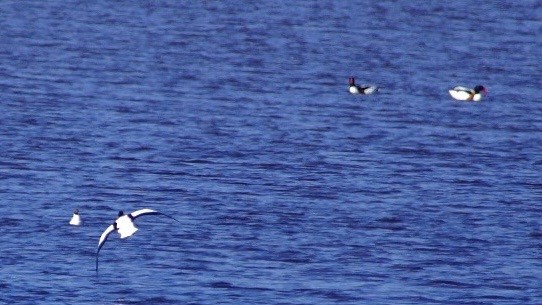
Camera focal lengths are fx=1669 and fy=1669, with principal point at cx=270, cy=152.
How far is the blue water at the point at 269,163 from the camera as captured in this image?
23.2 metres

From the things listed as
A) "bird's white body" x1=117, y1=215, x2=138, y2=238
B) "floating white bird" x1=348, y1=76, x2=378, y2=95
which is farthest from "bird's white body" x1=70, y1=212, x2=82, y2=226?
"floating white bird" x1=348, y1=76, x2=378, y2=95

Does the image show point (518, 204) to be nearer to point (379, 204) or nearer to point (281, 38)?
point (379, 204)

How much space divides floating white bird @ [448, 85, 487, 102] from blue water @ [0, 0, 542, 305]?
21 centimetres

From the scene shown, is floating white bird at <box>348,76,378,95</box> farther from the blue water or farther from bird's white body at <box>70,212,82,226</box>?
bird's white body at <box>70,212,82,226</box>

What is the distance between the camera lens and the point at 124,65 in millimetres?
43375

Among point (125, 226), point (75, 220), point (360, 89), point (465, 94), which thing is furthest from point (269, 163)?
point (465, 94)

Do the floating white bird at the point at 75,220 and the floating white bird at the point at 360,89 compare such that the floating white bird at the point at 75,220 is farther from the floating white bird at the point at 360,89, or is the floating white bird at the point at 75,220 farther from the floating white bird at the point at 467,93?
the floating white bird at the point at 467,93

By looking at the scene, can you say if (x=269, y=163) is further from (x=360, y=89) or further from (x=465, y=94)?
(x=465, y=94)

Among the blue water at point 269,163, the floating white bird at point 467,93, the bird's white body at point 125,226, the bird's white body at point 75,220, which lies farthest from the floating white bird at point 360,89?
the bird's white body at point 125,226

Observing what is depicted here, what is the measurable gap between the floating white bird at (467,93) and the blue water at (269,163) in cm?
21

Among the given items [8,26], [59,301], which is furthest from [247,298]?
[8,26]

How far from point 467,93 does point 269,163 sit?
890 cm

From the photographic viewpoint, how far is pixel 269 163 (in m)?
30.9

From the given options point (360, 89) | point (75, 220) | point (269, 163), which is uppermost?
point (360, 89)
